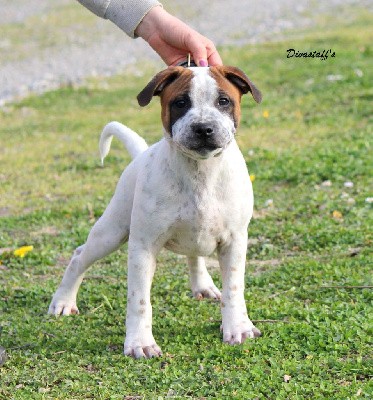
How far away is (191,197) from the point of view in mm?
4914

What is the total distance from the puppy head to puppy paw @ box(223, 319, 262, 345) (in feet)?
3.37

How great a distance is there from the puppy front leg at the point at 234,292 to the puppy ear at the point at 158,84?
37.1 inches

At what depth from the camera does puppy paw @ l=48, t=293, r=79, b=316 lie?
576 centimetres

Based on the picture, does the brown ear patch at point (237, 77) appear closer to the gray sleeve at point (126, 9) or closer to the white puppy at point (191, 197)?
the white puppy at point (191, 197)

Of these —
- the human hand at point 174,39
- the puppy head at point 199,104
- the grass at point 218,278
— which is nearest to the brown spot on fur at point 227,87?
the puppy head at point 199,104

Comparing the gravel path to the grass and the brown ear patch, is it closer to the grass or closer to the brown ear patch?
the grass

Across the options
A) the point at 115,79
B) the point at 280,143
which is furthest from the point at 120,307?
the point at 115,79

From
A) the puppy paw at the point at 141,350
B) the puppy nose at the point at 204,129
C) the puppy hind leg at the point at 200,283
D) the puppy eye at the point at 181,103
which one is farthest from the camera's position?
the puppy hind leg at the point at 200,283

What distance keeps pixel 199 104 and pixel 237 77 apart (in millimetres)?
305

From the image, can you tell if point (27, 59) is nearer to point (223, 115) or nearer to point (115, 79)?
point (115, 79)

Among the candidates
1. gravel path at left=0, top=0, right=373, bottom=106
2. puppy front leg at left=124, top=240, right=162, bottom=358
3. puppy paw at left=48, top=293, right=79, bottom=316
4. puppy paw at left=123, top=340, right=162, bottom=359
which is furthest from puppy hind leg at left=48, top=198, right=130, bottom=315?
gravel path at left=0, top=0, right=373, bottom=106

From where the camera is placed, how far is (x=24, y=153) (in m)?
11.0

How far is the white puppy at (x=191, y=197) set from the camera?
15.4ft

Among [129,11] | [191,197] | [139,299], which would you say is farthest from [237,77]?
[139,299]
